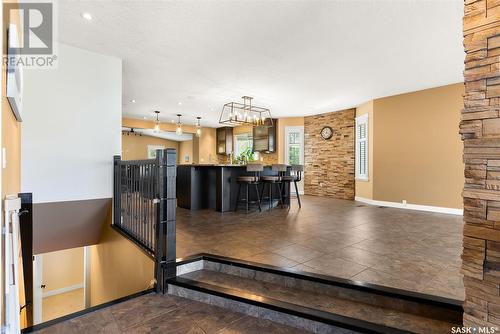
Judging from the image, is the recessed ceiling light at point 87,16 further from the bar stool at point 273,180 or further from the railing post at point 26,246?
the bar stool at point 273,180

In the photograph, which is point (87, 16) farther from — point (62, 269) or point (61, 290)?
point (61, 290)

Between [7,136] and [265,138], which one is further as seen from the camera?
[265,138]

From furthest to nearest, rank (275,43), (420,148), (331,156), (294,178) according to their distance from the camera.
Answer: (331,156) < (294,178) < (420,148) < (275,43)

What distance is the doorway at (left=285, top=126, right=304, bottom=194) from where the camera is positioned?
8.76m

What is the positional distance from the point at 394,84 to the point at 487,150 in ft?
16.0

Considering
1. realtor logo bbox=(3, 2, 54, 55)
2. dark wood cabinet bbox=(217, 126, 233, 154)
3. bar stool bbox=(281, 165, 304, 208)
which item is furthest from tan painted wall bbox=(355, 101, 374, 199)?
realtor logo bbox=(3, 2, 54, 55)

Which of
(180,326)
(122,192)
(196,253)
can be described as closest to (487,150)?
(180,326)

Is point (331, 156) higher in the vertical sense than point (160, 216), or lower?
higher

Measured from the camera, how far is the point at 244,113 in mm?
6273

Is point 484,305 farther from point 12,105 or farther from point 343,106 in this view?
point 343,106

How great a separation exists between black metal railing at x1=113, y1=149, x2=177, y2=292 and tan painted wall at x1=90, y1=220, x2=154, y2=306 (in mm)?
172

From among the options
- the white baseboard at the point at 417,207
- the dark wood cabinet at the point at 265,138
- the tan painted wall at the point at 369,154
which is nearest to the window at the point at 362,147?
the tan painted wall at the point at 369,154

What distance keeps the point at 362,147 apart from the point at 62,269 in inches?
331

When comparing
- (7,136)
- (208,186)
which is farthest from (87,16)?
(208,186)
